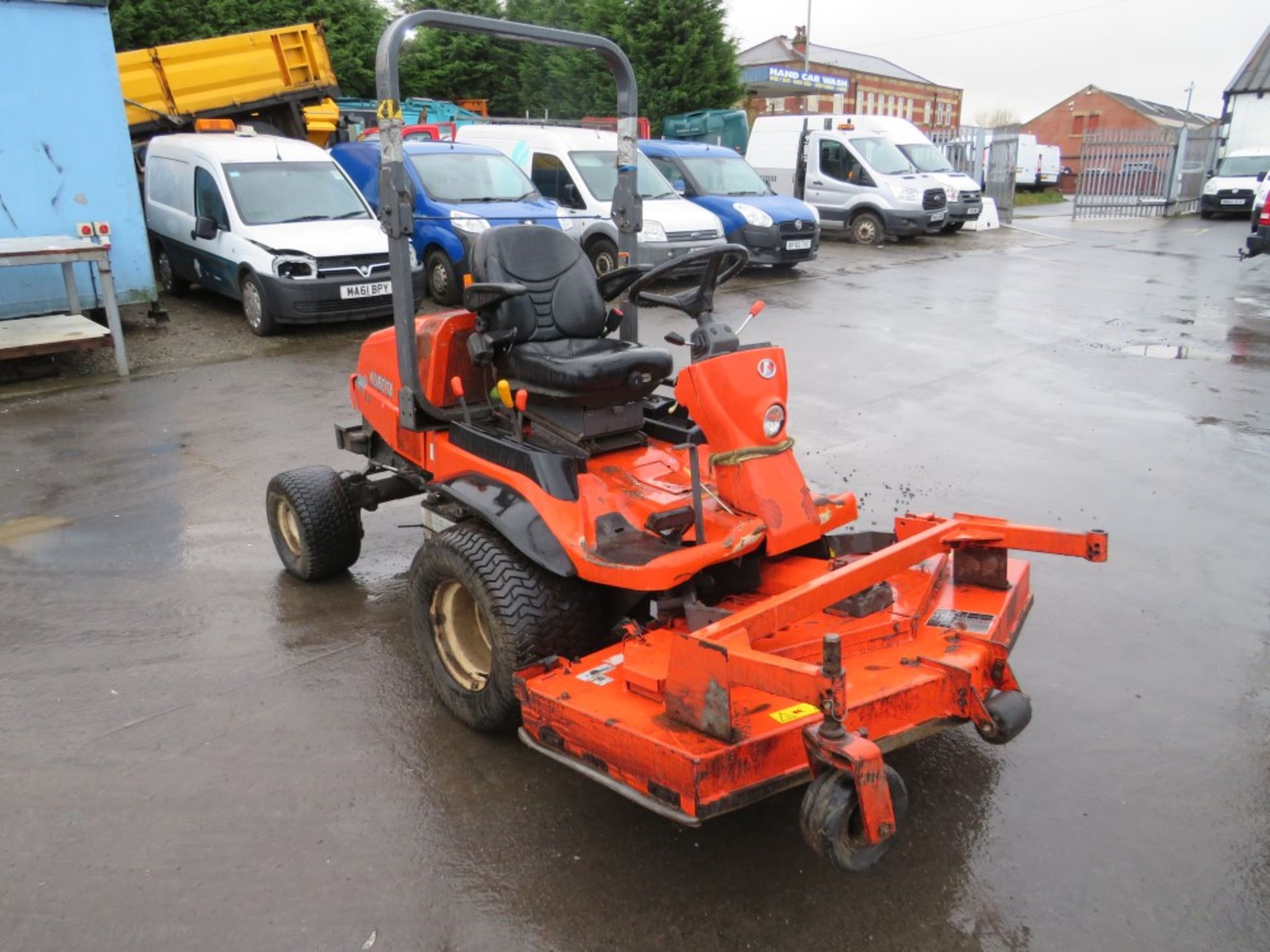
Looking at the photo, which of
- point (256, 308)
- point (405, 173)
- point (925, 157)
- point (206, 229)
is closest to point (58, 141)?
point (206, 229)

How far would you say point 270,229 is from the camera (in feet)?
34.2

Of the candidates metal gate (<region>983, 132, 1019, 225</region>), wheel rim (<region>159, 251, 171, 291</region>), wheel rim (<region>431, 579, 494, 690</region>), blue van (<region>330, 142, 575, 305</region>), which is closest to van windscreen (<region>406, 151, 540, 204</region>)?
blue van (<region>330, 142, 575, 305</region>)

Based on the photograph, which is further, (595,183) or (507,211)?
(595,183)

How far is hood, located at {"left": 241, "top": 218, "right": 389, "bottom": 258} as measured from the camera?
10.2 m

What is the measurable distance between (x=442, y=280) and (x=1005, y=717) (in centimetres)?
1010

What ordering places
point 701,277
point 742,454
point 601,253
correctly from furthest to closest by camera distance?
point 601,253
point 701,277
point 742,454

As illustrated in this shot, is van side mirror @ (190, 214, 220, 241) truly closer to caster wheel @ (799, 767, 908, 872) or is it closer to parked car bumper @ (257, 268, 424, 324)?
parked car bumper @ (257, 268, 424, 324)

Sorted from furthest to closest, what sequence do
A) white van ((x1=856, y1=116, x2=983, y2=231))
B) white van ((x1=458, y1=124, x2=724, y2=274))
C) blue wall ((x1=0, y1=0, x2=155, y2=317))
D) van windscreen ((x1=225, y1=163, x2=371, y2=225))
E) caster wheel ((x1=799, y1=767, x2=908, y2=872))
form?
white van ((x1=856, y1=116, x2=983, y2=231)) < white van ((x1=458, y1=124, x2=724, y2=274)) < van windscreen ((x1=225, y1=163, x2=371, y2=225)) < blue wall ((x1=0, y1=0, x2=155, y2=317)) < caster wheel ((x1=799, y1=767, x2=908, y2=872))

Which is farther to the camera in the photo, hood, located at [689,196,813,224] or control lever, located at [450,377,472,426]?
hood, located at [689,196,813,224]

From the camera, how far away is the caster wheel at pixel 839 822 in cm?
227

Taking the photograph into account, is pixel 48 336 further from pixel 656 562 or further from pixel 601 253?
pixel 656 562

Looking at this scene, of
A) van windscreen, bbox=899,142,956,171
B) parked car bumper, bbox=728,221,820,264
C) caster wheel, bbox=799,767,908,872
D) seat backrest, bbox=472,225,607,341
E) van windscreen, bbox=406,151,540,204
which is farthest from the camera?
van windscreen, bbox=899,142,956,171

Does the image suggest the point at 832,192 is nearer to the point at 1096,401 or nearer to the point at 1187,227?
the point at 1187,227

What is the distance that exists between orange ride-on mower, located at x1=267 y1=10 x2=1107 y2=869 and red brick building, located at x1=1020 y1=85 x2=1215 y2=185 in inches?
2652
